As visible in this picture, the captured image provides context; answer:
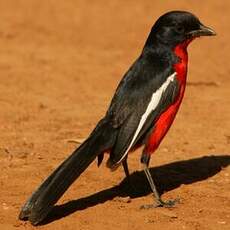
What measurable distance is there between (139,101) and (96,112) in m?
2.92

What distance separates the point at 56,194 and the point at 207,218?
1299 millimetres

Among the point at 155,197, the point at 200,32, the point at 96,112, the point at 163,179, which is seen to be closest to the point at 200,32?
the point at 200,32

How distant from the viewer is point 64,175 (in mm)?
7414

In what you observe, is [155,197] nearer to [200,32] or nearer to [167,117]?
[167,117]

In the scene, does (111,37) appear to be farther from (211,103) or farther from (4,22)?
(211,103)

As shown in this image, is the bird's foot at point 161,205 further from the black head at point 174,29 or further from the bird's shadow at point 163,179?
the black head at point 174,29

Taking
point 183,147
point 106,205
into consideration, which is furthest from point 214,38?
point 106,205

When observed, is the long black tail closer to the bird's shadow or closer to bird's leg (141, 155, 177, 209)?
the bird's shadow

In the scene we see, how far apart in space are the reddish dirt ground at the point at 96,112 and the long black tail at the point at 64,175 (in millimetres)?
125

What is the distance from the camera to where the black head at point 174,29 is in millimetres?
8180

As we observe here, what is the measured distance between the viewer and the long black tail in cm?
709

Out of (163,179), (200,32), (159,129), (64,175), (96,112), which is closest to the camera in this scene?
(64,175)

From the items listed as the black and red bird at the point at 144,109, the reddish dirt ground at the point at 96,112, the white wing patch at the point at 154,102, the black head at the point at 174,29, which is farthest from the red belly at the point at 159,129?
the black head at the point at 174,29

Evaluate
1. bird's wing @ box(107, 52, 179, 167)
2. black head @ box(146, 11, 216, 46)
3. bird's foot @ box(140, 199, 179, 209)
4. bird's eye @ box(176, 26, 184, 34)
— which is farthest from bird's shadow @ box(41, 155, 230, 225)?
bird's eye @ box(176, 26, 184, 34)
